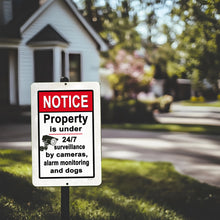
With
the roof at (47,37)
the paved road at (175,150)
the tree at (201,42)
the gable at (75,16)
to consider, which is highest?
the gable at (75,16)

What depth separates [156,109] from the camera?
2436 centimetres

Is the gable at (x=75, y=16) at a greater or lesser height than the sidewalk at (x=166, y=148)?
greater

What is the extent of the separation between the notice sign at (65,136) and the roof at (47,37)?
13.4 m

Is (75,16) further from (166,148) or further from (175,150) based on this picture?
(175,150)

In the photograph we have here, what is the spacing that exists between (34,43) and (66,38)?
1.68 metres

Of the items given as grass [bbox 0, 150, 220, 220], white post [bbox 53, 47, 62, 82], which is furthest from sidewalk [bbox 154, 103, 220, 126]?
grass [bbox 0, 150, 220, 220]

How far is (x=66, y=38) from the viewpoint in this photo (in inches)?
659

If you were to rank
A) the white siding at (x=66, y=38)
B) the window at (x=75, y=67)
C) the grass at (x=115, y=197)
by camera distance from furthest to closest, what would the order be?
the window at (x=75, y=67), the white siding at (x=66, y=38), the grass at (x=115, y=197)

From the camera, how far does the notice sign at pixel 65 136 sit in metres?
2.37

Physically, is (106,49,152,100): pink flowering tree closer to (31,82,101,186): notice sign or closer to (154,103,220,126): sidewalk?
(154,103,220,126): sidewalk

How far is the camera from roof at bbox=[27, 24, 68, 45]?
611 inches

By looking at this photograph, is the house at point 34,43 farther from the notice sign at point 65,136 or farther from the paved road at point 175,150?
the notice sign at point 65,136

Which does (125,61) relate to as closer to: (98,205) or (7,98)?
(7,98)

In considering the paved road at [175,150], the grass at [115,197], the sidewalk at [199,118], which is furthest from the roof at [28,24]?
the grass at [115,197]
